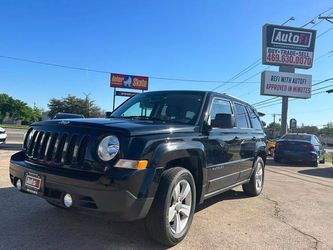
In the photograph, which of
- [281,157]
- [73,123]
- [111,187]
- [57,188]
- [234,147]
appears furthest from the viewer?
[281,157]

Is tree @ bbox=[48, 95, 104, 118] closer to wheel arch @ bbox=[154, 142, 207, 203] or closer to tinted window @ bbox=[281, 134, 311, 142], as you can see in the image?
tinted window @ bbox=[281, 134, 311, 142]

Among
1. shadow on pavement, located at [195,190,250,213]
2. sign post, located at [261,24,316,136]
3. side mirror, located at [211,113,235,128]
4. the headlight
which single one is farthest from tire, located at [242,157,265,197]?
sign post, located at [261,24,316,136]

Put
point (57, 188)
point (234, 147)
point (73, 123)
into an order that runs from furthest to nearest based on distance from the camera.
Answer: point (234, 147) < point (73, 123) < point (57, 188)

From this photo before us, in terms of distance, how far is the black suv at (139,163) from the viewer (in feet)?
13.0

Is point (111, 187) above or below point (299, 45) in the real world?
below

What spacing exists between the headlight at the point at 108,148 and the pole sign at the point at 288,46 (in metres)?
28.3

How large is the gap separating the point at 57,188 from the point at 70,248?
65 centimetres

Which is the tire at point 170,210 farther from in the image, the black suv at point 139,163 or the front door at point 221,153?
the front door at point 221,153

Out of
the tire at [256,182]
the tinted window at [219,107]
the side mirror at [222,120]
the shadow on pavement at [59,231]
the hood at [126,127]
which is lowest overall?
the shadow on pavement at [59,231]

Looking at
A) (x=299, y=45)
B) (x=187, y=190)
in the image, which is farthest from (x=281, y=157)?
(x=299, y=45)

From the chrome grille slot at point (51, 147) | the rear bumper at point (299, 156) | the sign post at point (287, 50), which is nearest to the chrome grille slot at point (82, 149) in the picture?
the chrome grille slot at point (51, 147)

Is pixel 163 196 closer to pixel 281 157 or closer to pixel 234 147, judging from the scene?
pixel 234 147

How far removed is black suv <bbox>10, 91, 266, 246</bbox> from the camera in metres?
3.95

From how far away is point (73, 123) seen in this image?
4.45 m
